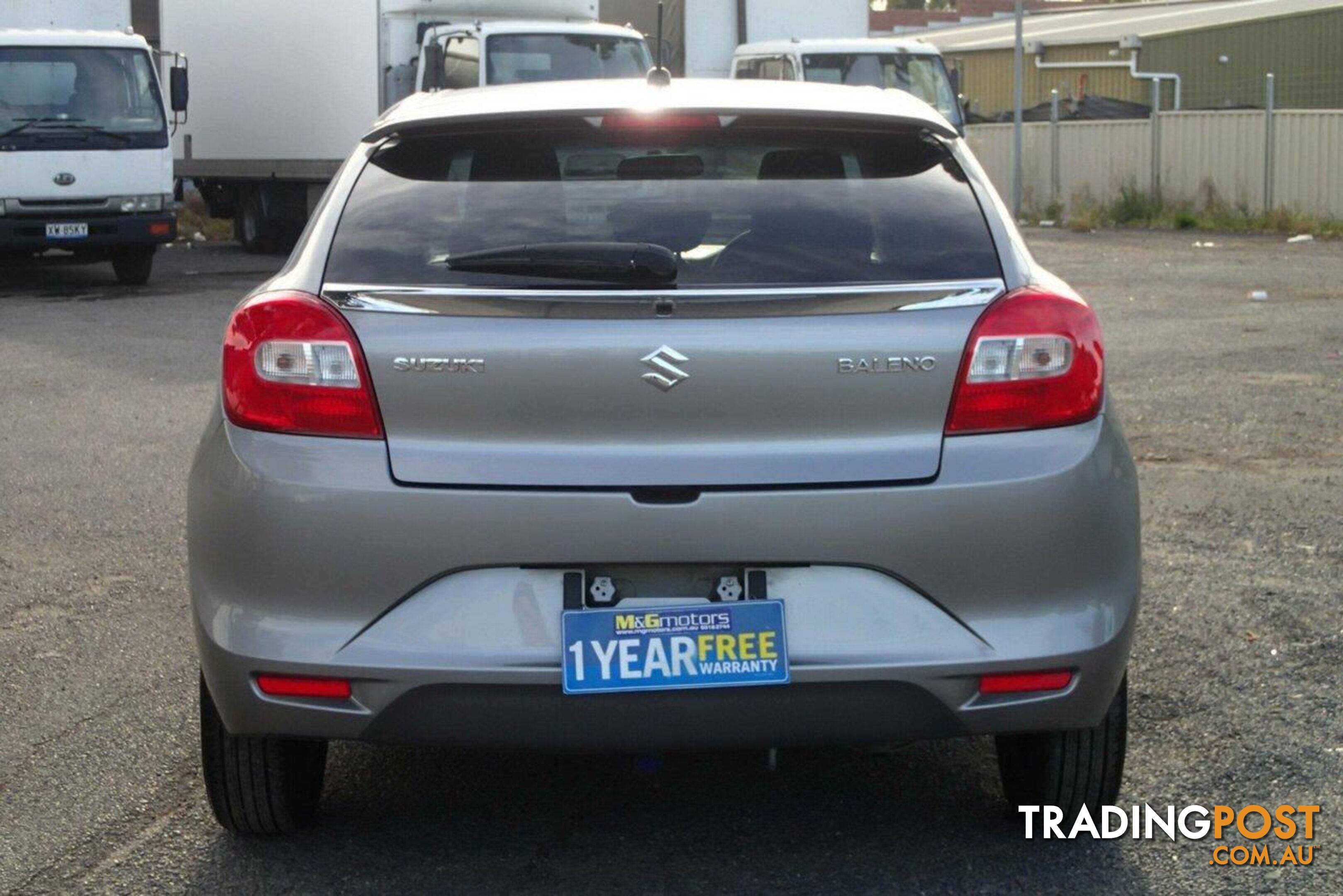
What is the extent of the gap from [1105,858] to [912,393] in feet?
3.65

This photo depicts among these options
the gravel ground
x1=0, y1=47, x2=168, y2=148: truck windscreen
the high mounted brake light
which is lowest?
the gravel ground

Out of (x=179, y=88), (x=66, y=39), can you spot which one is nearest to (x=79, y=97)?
(x=66, y=39)

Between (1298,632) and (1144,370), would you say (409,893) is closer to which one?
(1298,632)

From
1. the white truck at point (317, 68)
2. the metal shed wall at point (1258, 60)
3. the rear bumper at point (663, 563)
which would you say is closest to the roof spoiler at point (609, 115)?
the rear bumper at point (663, 563)

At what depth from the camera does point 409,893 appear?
3.85 meters

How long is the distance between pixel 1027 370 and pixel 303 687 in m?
1.50

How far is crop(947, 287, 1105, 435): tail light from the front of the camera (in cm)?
366

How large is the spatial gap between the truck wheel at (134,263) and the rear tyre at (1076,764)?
17204 millimetres

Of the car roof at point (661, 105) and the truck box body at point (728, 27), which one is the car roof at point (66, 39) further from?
the car roof at point (661, 105)

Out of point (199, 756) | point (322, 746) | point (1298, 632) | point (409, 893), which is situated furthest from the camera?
point (1298, 632)

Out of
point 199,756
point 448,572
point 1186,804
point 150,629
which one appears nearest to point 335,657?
point 448,572

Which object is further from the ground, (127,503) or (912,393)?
(912,393)

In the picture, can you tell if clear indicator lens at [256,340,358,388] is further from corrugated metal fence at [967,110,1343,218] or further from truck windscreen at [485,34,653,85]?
corrugated metal fence at [967,110,1343,218]

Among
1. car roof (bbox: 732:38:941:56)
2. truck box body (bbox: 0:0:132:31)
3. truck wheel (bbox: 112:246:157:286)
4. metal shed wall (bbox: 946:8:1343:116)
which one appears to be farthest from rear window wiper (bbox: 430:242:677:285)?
metal shed wall (bbox: 946:8:1343:116)
